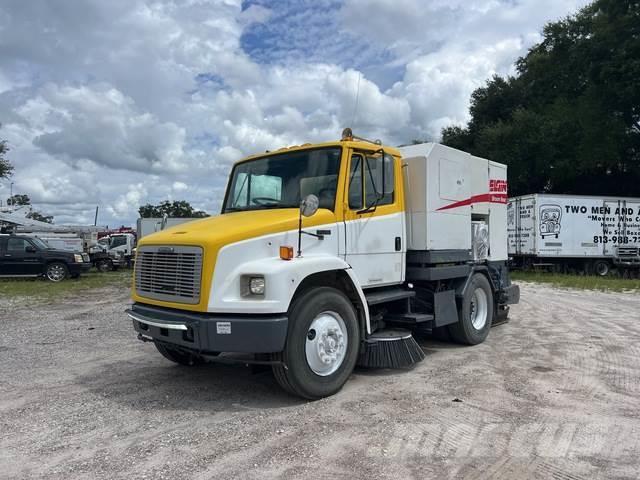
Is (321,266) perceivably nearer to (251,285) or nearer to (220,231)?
(251,285)

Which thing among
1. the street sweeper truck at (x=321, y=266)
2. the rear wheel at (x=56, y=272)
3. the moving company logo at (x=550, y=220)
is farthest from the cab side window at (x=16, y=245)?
the moving company logo at (x=550, y=220)

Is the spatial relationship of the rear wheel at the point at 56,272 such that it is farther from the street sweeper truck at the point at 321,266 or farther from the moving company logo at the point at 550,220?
the moving company logo at the point at 550,220

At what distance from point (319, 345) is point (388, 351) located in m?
1.10

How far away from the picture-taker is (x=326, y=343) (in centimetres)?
527

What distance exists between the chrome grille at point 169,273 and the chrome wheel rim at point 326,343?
1.18 m

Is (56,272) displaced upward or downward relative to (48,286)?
upward

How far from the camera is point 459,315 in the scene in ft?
24.8

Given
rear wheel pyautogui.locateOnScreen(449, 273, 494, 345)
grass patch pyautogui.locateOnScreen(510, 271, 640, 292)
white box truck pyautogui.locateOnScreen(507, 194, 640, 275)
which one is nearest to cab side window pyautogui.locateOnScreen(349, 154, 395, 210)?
rear wheel pyautogui.locateOnScreen(449, 273, 494, 345)

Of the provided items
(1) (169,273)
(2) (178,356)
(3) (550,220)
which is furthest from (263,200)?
(3) (550,220)

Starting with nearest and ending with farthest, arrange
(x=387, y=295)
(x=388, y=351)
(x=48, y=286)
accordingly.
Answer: (x=388, y=351) < (x=387, y=295) < (x=48, y=286)

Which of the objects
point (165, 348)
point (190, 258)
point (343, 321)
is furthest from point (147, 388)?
point (343, 321)

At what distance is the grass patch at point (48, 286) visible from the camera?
1520 centimetres

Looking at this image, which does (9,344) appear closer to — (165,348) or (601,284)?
(165,348)

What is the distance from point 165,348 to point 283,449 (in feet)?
9.17
